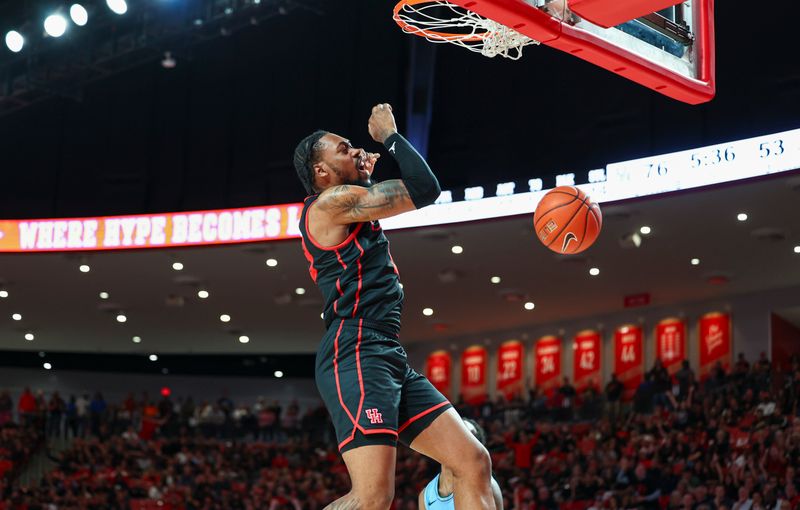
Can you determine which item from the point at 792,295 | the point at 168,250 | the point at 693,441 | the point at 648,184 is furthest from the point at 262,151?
the point at 792,295

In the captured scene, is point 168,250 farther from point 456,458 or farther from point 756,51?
point 456,458

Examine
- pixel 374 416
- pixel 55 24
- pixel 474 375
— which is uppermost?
pixel 55 24

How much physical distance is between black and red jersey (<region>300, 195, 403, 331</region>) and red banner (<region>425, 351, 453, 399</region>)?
71.9 ft

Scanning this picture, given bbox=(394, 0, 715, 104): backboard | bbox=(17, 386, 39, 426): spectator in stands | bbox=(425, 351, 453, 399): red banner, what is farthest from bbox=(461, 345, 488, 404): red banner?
bbox=(394, 0, 715, 104): backboard

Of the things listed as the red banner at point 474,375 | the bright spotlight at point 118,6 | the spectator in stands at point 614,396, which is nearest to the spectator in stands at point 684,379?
the spectator in stands at point 614,396

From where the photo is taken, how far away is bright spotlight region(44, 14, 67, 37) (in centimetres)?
1759

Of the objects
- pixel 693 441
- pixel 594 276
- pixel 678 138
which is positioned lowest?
pixel 693 441

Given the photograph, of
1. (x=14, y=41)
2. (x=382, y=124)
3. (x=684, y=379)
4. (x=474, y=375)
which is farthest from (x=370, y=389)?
(x=474, y=375)

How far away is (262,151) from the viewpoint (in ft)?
67.6

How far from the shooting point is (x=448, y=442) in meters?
5.14

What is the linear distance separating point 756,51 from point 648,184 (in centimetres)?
333

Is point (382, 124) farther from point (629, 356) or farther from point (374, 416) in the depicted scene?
point (629, 356)

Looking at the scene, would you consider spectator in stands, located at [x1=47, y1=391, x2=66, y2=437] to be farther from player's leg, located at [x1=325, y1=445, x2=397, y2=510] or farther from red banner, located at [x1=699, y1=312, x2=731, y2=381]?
player's leg, located at [x1=325, y1=445, x2=397, y2=510]

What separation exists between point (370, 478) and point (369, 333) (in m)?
0.73
